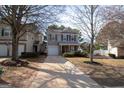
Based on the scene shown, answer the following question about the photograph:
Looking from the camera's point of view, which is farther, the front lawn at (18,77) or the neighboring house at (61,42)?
the neighboring house at (61,42)

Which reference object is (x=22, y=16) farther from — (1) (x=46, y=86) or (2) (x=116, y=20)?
(1) (x=46, y=86)

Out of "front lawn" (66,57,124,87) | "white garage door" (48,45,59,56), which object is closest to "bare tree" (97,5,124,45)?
"front lawn" (66,57,124,87)

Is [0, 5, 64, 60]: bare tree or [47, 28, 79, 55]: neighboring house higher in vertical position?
[0, 5, 64, 60]: bare tree

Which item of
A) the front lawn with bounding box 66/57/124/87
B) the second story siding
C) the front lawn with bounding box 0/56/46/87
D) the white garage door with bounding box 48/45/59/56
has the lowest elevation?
the front lawn with bounding box 66/57/124/87

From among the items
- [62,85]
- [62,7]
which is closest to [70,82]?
[62,85]

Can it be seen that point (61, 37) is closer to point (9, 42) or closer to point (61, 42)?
point (61, 42)

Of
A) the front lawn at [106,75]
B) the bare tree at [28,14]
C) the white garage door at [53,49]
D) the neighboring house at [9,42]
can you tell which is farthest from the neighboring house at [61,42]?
the front lawn at [106,75]

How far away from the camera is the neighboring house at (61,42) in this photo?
39.3 meters

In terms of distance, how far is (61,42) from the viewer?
4019 centimetres

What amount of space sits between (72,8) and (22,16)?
5046 millimetres

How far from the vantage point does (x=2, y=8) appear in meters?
18.3

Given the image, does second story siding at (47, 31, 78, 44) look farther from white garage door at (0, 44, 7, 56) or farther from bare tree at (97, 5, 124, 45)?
bare tree at (97, 5, 124, 45)

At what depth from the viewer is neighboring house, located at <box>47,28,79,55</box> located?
129 feet

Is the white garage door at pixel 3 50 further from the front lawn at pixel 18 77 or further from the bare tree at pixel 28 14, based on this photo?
the front lawn at pixel 18 77
